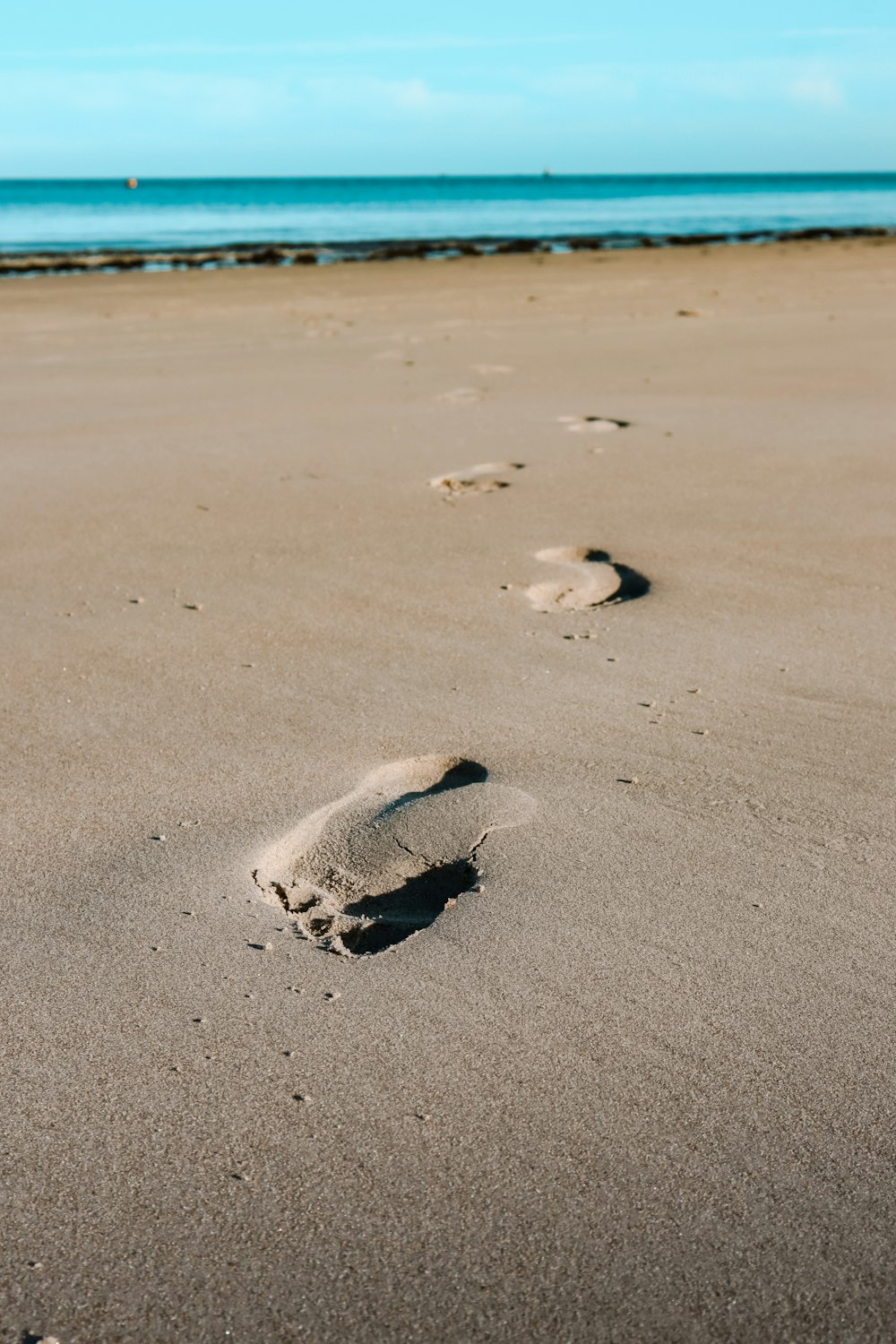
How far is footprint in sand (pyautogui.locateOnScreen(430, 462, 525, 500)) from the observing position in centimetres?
425

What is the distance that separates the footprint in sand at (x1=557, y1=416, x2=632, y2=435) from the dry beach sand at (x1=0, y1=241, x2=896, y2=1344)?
74 cm

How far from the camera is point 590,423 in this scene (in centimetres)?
532

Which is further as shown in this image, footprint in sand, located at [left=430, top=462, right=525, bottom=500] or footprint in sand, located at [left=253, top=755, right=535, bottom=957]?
footprint in sand, located at [left=430, top=462, right=525, bottom=500]

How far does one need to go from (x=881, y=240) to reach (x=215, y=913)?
72.3ft

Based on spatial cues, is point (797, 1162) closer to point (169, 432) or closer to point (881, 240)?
point (169, 432)

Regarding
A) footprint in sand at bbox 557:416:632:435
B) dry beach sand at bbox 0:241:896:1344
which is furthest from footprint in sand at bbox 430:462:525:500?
footprint in sand at bbox 557:416:632:435

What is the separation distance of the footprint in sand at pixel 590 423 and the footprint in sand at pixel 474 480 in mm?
712

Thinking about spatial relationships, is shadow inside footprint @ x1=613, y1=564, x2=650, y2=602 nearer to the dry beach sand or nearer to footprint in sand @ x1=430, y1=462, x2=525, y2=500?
the dry beach sand

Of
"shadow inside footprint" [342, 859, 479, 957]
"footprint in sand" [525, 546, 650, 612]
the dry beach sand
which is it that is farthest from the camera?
"footprint in sand" [525, 546, 650, 612]

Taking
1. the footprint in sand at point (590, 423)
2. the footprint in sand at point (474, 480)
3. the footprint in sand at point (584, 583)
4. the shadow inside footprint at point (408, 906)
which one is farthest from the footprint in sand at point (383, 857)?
the footprint in sand at point (590, 423)

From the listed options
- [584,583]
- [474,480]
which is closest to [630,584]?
[584,583]

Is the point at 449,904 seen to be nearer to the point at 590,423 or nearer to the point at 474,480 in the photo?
the point at 474,480

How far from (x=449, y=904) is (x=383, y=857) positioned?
177 millimetres

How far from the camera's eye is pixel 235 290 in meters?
12.8
